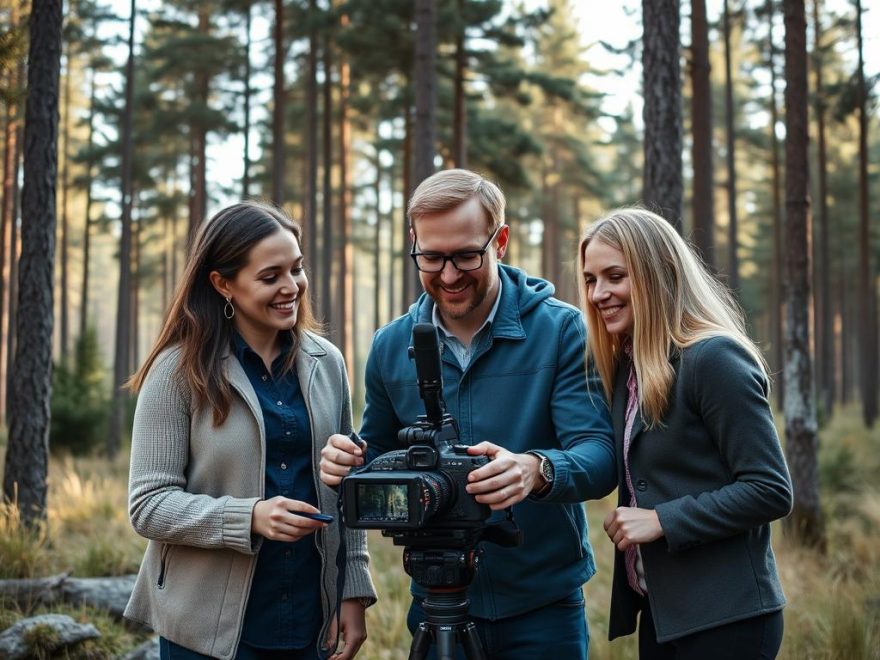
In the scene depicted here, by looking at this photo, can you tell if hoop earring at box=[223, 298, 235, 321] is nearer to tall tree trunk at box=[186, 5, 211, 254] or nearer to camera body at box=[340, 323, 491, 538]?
camera body at box=[340, 323, 491, 538]

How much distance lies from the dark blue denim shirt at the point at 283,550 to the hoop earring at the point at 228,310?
0.07m

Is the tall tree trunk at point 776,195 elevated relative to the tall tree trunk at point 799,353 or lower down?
elevated

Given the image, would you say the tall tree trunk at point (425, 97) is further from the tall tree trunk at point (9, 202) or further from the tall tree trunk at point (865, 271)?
the tall tree trunk at point (9, 202)

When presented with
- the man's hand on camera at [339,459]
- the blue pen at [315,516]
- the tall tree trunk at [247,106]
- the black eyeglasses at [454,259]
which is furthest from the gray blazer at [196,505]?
the tall tree trunk at [247,106]

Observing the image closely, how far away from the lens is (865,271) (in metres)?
20.3

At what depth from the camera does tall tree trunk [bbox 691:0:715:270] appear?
10.8 m

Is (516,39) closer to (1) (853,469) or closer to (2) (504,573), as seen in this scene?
(1) (853,469)

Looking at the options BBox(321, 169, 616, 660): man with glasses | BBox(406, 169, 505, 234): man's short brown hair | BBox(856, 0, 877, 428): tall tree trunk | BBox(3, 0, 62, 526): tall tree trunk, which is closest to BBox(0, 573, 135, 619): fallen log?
BBox(3, 0, 62, 526): tall tree trunk

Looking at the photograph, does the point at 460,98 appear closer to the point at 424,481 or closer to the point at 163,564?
the point at 163,564

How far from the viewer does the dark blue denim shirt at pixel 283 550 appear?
282 centimetres

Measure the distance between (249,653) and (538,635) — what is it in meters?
0.93

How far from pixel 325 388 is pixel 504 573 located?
0.89 meters

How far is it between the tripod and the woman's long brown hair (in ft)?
3.12

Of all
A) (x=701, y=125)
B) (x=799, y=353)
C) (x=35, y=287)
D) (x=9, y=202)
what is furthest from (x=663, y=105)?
(x=9, y=202)
